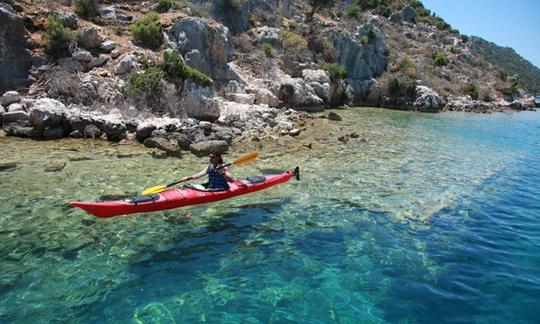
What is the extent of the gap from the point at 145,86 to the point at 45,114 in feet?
15.6

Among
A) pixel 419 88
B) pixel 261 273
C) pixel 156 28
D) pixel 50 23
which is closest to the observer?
pixel 261 273

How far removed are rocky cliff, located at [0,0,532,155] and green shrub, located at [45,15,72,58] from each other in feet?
0.17

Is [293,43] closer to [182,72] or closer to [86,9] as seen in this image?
[182,72]

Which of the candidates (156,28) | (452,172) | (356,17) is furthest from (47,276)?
(356,17)

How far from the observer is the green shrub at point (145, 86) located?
1909cm

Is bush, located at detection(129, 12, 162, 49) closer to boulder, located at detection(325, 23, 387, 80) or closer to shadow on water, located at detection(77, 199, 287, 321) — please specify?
shadow on water, located at detection(77, 199, 287, 321)

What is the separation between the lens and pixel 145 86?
19219 millimetres

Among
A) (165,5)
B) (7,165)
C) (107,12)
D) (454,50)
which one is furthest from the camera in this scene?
(454,50)

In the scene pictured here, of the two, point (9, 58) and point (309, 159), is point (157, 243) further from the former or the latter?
point (9, 58)

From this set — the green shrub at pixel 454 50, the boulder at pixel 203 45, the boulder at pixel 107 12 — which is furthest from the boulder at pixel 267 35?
the green shrub at pixel 454 50

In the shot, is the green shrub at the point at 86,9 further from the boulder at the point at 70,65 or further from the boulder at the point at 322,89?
the boulder at the point at 322,89

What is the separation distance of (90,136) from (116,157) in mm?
2947

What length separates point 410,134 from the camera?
80.4 feet

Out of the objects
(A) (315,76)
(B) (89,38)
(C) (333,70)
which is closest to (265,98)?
(A) (315,76)
